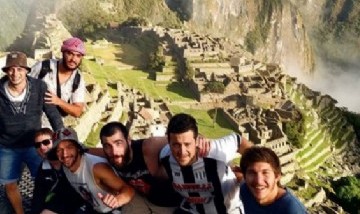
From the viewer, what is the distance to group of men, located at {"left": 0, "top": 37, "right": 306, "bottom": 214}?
4.52 meters

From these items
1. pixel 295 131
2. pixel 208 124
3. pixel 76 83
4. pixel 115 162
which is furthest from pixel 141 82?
pixel 115 162

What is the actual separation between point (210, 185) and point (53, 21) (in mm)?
29950

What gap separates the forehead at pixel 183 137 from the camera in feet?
14.8

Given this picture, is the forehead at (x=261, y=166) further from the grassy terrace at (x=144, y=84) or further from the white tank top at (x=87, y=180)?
the grassy terrace at (x=144, y=84)

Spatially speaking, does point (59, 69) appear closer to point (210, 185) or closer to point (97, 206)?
point (97, 206)

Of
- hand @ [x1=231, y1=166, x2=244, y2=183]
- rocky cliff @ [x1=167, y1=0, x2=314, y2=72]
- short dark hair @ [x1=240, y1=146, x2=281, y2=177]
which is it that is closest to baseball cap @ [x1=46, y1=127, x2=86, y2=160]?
hand @ [x1=231, y1=166, x2=244, y2=183]

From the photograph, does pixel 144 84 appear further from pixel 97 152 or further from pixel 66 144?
pixel 66 144

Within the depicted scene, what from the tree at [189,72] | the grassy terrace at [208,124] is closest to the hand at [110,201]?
the grassy terrace at [208,124]

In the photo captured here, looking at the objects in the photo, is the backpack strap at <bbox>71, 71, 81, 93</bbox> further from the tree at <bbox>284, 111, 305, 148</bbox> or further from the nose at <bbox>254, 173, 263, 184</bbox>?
the tree at <bbox>284, 111, 305, 148</bbox>

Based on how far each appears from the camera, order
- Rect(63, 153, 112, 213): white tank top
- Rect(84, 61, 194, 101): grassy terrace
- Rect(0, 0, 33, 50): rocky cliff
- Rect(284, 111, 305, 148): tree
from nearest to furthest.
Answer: Rect(63, 153, 112, 213): white tank top, Rect(284, 111, 305, 148): tree, Rect(84, 61, 194, 101): grassy terrace, Rect(0, 0, 33, 50): rocky cliff

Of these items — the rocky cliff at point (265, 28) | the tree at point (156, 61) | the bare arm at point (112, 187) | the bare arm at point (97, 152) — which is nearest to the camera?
the bare arm at point (112, 187)

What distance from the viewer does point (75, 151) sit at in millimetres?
5090

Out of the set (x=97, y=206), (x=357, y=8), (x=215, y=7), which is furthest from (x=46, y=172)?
(x=357, y=8)

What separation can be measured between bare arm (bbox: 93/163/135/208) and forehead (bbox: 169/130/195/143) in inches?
32.1
